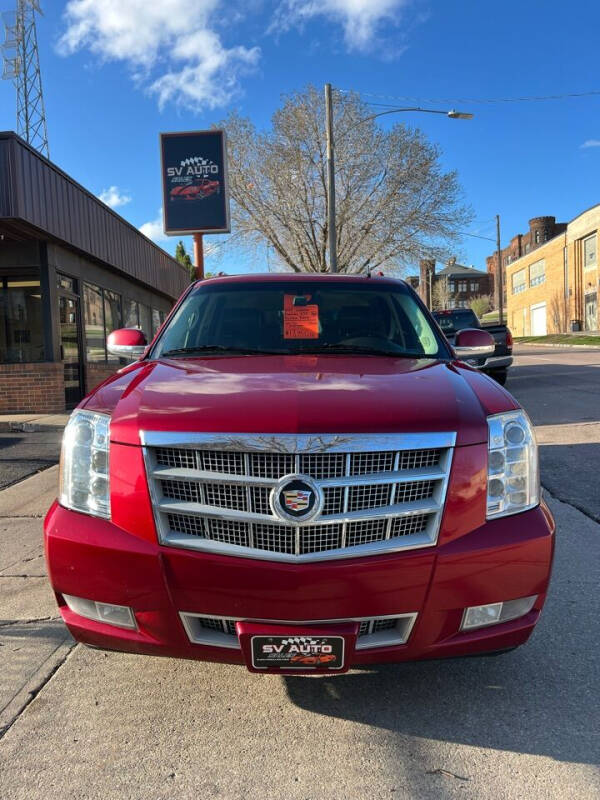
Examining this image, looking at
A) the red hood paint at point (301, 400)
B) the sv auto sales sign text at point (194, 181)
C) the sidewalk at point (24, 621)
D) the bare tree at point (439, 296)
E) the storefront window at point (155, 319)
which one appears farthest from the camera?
the bare tree at point (439, 296)

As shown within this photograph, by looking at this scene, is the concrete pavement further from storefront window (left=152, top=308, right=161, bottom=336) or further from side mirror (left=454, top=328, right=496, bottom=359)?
storefront window (left=152, top=308, right=161, bottom=336)

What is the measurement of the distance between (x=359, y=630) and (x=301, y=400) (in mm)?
823

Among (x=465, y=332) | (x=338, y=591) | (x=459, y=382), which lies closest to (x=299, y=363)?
(x=459, y=382)

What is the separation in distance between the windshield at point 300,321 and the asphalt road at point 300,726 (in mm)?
1549

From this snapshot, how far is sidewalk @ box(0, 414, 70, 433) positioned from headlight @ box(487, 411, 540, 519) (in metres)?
9.13

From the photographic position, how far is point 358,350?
3.39m

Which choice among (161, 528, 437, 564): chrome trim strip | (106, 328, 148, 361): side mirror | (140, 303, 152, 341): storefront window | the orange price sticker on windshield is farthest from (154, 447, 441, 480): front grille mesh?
(140, 303, 152, 341): storefront window

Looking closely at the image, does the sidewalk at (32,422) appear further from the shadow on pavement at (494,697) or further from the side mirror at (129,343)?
the shadow on pavement at (494,697)

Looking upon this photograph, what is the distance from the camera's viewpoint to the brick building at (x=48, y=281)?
35.8ft

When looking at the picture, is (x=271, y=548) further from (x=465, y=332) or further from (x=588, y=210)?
(x=588, y=210)

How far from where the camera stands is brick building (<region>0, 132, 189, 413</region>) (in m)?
10.9

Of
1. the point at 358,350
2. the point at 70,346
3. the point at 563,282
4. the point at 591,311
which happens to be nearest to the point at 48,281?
the point at 70,346

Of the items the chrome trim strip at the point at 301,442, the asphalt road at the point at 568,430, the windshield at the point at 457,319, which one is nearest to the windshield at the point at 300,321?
the chrome trim strip at the point at 301,442

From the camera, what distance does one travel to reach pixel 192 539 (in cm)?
218
